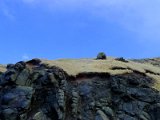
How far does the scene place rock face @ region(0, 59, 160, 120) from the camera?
43.1 meters

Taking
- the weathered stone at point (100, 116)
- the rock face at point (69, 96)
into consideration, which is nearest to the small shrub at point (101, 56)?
the rock face at point (69, 96)

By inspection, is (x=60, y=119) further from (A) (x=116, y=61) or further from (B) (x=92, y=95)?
(A) (x=116, y=61)

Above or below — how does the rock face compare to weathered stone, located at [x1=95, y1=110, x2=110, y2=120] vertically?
above

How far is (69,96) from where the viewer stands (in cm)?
4550

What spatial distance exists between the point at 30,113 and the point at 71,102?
4.77 m

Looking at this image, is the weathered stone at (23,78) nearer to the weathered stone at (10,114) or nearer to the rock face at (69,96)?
the rock face at (69,96)

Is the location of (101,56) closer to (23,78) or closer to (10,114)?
(23,78)

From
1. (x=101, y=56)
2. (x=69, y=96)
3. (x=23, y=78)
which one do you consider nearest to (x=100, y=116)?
(x=69, y=96)

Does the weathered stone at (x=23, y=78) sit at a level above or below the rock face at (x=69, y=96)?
above

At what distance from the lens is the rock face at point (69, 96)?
43.1 m

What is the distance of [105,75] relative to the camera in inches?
1966

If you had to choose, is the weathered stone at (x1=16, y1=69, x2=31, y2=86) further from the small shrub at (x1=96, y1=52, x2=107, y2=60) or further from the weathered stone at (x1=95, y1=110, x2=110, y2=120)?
the small shrub at (x1=96, y1=52, x2=107, y2=60)

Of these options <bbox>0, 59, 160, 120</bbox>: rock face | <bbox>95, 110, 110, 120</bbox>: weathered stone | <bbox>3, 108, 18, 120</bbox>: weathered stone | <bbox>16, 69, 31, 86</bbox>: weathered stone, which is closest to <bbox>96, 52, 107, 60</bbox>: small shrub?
<bbox>0, 59, 160, 120</bbox>: rock face

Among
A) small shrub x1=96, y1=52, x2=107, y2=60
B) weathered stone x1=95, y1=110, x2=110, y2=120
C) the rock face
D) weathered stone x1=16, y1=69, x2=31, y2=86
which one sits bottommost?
weathered stone x1=95, y1=110, x2=110, y2=120
